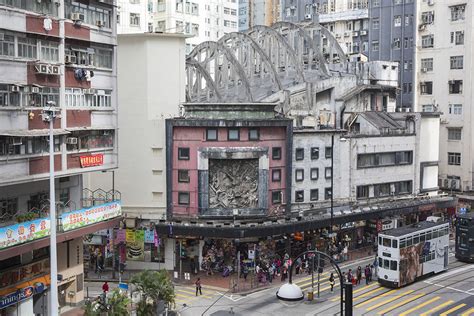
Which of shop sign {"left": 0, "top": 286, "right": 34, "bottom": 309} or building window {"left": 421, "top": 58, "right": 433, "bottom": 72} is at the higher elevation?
building window {"left": 421, "top": 58, "right": 433, "bottom": 72}

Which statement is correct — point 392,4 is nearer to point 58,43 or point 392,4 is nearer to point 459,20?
→ point 459,20

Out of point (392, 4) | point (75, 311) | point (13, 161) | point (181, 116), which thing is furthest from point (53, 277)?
point (392, 4)

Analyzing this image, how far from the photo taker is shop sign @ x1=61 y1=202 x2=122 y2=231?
38.9 m

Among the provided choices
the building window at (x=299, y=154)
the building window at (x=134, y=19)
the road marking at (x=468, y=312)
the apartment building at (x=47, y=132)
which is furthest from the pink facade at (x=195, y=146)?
the building window at (x=134, y=19)

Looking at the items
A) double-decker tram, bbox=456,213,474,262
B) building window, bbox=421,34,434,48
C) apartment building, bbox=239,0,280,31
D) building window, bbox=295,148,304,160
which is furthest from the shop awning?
apartment building, bbox=239,0,280,31

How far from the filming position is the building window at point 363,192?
2462 inches

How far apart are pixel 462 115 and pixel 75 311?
55.2 metres

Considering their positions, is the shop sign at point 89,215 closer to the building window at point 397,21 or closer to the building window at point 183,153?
the building window at point 183,153

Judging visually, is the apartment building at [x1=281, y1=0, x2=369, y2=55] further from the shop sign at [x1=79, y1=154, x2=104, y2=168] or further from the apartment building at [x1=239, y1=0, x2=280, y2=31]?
the shop sign at [x1=79, y1=154, x2=104, y2=168]

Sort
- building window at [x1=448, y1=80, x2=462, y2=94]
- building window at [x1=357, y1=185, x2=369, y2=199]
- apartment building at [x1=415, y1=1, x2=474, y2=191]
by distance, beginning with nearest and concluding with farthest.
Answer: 1. building window at [x1=357, y1=185, x2=369, y2=199]
2. apartment building at [x1=415, y1=1, x2=474, y2=191]
3. building window at [x1=448, y1=80, x2=462, y2=94]

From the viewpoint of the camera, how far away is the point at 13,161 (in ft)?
114

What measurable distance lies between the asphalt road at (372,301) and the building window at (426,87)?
37.7 metres

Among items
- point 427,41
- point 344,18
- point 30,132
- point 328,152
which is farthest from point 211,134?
point 344,18

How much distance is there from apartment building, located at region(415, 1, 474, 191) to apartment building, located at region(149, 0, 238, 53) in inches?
1150
